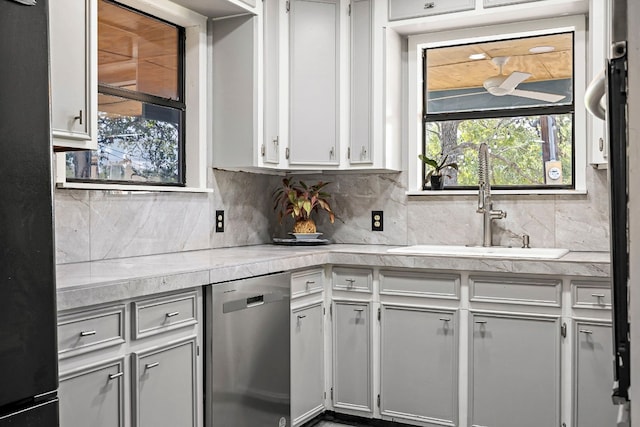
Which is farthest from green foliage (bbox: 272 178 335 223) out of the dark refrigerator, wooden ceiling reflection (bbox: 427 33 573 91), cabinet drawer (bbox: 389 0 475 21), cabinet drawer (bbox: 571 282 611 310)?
the dark refrigerator

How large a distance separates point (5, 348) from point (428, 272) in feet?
7.04

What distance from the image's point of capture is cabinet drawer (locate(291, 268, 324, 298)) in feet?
10.2

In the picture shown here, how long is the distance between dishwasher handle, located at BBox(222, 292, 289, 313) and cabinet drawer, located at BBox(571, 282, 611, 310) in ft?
4.22

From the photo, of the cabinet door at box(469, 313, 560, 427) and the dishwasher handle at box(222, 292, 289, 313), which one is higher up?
the dishwasher handle at box(222, 292, 289, 313)

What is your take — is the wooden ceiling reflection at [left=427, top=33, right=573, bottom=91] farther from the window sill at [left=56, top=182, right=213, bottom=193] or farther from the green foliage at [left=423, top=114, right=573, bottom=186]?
the window sill at [left=56, top=182, right=213, bottom=193]

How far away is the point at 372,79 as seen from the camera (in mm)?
3621

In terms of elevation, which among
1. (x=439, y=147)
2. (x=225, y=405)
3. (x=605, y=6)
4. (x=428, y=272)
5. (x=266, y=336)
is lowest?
(x=225, y=405)

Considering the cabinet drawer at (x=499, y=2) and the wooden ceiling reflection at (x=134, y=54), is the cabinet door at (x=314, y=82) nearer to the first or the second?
the wooden ceiling reflection at (x=134, y=54)

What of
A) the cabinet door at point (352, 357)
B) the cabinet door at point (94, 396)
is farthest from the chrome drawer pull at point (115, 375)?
the cabinet door at point (352, 357)

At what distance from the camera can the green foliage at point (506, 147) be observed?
3541 millimetres

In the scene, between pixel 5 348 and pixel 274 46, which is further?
pixel 274 46

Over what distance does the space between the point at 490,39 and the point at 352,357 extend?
1.93m

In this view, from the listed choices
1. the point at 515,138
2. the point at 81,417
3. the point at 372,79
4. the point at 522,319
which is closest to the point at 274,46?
the point at 372,79

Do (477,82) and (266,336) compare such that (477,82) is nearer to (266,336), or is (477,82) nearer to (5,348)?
(266,336)
